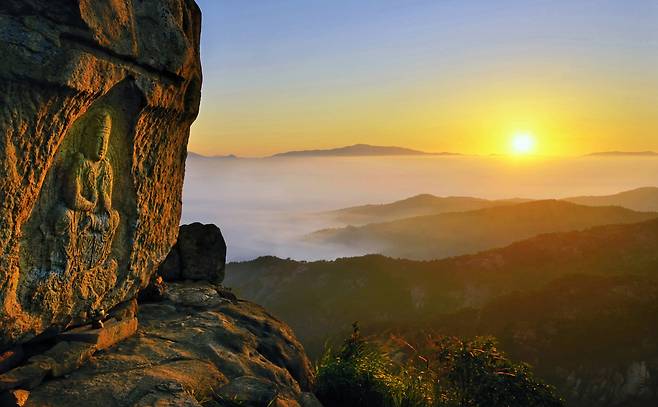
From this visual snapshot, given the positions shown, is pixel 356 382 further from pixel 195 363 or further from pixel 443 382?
pixel 195 363

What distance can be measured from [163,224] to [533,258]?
2823 inches

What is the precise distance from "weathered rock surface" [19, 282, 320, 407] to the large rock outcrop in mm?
995

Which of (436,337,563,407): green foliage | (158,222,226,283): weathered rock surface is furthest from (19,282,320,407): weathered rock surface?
(436,337,563,407): green foliage

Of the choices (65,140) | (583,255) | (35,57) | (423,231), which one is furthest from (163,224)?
(423,231)

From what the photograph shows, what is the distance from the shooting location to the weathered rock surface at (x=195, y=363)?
7.71 meters

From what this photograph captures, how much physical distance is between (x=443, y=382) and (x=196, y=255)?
745cm

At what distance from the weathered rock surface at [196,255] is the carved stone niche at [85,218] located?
4.51 meters

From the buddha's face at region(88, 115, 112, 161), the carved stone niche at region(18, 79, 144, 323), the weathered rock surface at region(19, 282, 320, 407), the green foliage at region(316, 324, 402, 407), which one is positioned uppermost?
the buddha's face at region(88, 115, 112, 161)

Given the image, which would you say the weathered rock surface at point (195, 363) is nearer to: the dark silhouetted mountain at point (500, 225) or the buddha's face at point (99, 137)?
the buddha's face at point (99, 137)

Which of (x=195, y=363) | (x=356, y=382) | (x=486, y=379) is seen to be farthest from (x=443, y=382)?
(x=195, y=363)

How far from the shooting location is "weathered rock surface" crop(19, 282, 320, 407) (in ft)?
25.3

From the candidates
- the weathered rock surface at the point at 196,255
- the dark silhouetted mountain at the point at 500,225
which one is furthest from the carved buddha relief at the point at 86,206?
the dark silhouetted mountain at the point at 500,225

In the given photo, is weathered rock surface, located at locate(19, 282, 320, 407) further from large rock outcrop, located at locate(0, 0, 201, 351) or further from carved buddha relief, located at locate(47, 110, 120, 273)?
carved buddha relief, located at locate(47, 110, 120, 273)

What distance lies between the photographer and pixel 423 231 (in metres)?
196
